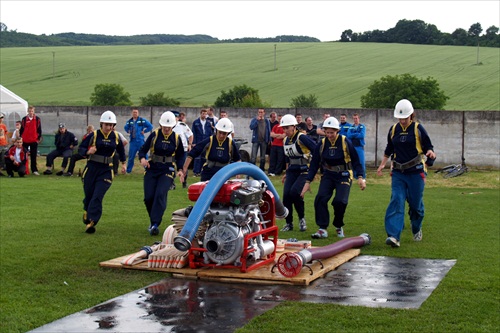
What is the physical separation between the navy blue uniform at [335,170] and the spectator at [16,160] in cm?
1529

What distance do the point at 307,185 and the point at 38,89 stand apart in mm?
55856

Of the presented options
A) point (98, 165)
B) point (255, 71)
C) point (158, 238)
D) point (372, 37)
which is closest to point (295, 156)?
point (158, 238)

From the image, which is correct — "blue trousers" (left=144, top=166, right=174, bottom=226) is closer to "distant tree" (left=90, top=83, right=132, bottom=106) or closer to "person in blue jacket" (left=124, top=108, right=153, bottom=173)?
"person in blue jacket" (left=124, top=108, right=153, bottom=173)

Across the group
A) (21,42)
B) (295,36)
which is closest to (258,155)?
(21,42)

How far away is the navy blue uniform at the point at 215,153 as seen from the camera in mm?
13984

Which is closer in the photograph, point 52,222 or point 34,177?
point 52,222

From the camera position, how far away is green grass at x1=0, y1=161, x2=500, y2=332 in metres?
8.30

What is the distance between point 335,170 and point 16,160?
15.8 meters

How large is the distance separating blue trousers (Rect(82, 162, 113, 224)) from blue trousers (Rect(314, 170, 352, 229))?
3.74m

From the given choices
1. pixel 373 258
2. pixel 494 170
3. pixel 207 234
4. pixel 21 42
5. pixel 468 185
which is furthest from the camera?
pixel 21 42

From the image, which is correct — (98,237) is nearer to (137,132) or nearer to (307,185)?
(307,185)

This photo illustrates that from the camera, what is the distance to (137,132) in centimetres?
2662

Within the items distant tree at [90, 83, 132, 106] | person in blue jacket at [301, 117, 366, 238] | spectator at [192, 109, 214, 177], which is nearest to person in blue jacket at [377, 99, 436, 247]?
person in blue jacket at [301, 117, 366, 238]

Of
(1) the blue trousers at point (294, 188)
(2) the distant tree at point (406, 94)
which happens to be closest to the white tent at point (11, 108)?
(1) the blue trousers at point (294, 188)
